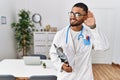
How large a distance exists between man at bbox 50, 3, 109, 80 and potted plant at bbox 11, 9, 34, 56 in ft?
13.8

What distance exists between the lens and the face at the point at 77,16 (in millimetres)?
1067

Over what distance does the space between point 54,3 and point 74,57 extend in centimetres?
492

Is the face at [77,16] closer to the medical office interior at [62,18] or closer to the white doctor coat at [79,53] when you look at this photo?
the white doctor coat at [79,53]

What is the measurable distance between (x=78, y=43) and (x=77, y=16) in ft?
0.60

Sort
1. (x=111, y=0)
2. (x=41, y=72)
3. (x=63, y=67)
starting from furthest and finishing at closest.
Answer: (x=111, y=0), (x=41, y=72), (x=63, y=67)

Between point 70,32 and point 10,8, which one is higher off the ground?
point 10,8

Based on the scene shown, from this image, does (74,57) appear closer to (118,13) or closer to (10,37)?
(10,37)

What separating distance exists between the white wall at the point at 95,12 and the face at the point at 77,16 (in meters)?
4.35

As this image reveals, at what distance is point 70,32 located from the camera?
112 cm

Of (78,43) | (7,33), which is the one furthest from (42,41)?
(78,43)

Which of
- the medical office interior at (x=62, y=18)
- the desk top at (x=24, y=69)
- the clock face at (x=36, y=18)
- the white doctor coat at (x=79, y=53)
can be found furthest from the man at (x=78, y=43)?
the clock face at (x=36, y=18)

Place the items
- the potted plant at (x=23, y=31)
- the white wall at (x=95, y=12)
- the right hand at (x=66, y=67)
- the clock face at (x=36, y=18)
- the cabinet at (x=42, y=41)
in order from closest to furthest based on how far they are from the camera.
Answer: the right hand at (x=66, y=67), the potted plant at (x=23, y=31), the cabinet at (x=42, y=41), the white wall at (x=95, y=12), the clock face at (x=36, y=18)

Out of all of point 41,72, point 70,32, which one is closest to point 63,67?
point 70,32

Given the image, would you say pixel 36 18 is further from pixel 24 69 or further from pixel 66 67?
pixel 66 67
